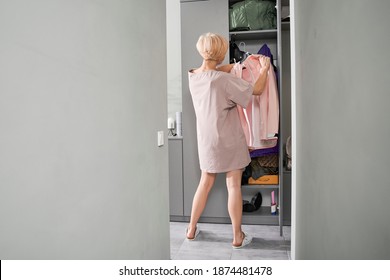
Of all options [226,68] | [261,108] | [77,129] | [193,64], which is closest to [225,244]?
[261,108]

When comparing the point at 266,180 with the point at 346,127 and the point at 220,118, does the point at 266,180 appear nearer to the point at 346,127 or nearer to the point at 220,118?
the point at 220,118

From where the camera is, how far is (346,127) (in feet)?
2.86

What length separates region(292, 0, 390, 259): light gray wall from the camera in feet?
2.17

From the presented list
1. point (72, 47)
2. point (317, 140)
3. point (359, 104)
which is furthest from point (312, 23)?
point (72, 47)

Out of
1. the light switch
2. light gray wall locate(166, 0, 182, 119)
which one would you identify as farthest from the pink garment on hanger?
the light switch

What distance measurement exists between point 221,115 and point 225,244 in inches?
42.7

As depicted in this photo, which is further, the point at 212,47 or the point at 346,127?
the point at 212,47

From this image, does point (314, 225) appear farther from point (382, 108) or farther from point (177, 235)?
point (177, 235)

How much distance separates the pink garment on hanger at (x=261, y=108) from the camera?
2802 millimetres

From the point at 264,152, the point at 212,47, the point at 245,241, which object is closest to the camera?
the point at 212,47

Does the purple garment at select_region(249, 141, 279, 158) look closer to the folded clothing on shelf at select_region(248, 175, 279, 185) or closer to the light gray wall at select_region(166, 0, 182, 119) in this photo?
the folded clothing on shelf at select_region(248, 175, 279, 185)

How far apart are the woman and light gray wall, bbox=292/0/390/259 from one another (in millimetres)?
953

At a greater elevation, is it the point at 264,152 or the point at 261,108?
the point at 261,108

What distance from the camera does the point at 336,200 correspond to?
100 cm
